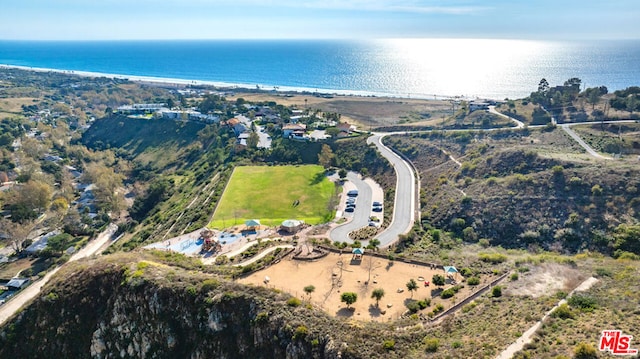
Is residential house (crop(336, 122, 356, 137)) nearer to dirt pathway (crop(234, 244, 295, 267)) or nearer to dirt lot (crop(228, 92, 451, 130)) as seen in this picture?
dirt lot (crop(228, 92, 451, 130))

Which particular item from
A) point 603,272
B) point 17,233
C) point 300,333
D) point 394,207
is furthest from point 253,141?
point 603,272

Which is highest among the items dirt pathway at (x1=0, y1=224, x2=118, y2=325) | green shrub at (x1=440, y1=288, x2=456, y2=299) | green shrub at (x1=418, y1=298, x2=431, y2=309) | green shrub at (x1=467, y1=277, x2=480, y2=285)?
green shrub at (x1=467, y1=277, x2=480, y2=285)

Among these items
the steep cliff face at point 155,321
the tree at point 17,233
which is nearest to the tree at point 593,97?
the steep cliff face at point 155,321

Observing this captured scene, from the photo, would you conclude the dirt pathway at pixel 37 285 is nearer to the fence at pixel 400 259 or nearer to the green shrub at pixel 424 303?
the fence at pixel 400 259

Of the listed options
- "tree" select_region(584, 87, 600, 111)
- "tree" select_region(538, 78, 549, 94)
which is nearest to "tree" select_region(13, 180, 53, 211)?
"tree" select_region(584, 87, 600, 111)

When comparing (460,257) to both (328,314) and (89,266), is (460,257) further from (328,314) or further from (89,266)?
(89,266)
